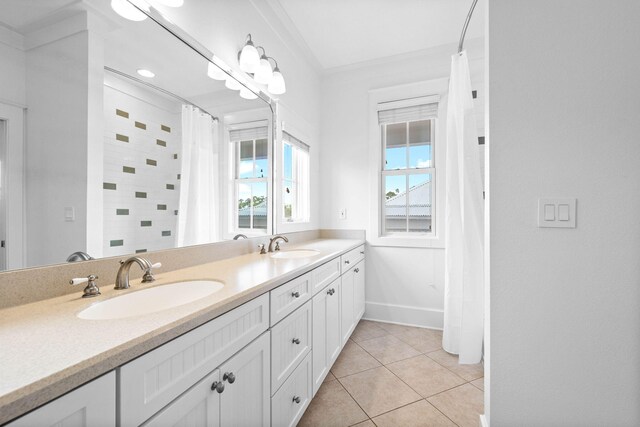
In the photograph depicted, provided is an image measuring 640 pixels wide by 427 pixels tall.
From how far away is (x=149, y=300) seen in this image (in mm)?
1049

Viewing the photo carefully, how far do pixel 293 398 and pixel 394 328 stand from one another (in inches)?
66.0

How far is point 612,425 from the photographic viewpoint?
43.1 inches

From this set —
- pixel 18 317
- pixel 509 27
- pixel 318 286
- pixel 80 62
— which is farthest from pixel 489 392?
pixel 80 62

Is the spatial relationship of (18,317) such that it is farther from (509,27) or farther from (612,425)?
(612,425)

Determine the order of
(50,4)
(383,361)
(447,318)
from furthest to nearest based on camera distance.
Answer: (447,318), (383,361), (50,4)

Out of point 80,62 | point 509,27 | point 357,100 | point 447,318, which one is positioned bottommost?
point 447,318

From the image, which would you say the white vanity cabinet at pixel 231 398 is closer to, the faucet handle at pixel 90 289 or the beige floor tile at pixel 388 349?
the faucet handle at pixel 90 289

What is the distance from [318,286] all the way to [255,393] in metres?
0.70

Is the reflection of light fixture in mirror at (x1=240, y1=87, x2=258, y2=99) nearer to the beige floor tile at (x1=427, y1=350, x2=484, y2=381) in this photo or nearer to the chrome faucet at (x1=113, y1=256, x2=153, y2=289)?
the chrome faucet at (x1=113, y1=256, x2=153, y2=289)

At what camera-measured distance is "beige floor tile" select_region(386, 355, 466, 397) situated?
1.81 meters

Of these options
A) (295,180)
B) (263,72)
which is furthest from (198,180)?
(295,180)

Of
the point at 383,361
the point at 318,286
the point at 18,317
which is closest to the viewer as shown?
the point at 18,317

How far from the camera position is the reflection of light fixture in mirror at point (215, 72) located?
1607 mm

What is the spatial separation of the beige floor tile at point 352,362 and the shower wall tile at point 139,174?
1426 millimetres
